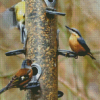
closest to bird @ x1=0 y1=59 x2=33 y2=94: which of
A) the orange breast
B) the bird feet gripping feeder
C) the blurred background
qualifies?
the bird feet gripping feeder

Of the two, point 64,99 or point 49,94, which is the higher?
point 49,94

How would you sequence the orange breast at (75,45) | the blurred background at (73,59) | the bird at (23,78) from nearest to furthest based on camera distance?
1. the bird at (23,78)
2. the orange breast at (75,45)
3. the blurred background at (73,59)

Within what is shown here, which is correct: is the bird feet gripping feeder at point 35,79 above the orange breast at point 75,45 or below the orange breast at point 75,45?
below

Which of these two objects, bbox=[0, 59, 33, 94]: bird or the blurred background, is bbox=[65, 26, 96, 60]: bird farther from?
the blurred background

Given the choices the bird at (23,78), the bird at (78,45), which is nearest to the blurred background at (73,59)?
the bird at (78,45)

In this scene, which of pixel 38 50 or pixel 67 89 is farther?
pixel 67 89

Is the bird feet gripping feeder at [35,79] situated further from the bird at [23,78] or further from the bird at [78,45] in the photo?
the bird at [78,45]

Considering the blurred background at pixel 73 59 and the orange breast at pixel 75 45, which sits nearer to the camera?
the orange breast at pixel 75 45

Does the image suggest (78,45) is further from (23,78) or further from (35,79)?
(23,78)

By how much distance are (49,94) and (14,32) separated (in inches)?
138

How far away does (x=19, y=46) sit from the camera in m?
6.82

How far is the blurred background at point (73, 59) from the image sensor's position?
6304 millimetres

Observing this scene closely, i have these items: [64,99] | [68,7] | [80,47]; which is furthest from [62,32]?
[80,47]

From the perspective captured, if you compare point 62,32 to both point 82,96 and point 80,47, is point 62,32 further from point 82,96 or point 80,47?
point 80,47
